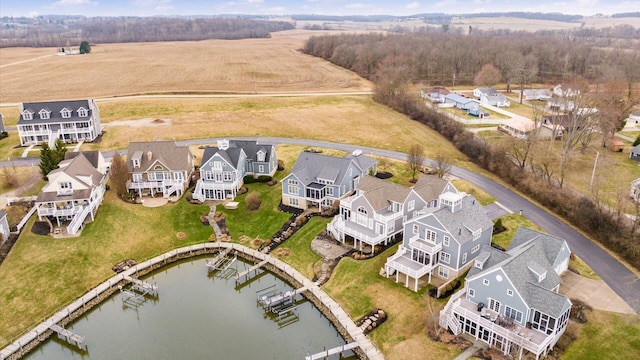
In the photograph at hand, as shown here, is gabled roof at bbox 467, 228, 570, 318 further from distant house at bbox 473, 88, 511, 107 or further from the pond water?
distant house at bbox 473, 88, 511, 107

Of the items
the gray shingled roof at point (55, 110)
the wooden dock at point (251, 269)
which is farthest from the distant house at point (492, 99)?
the gray shingled roof at point (55, 110)

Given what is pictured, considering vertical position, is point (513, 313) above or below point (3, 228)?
below

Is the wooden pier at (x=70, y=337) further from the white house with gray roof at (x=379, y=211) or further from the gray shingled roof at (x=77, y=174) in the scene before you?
the white house with gray roof at (x=379, y=211)

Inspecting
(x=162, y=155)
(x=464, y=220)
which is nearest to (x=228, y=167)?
(x=162, y=155)

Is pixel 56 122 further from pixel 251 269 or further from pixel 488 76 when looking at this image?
pixel 488 76

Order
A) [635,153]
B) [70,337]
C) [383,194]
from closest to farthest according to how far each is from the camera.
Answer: [70,337] < [383,194] < [635,153]

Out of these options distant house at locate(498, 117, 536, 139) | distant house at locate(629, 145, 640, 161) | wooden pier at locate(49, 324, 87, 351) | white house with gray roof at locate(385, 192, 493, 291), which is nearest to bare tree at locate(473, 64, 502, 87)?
distant house at locate(498, 117, 536, 139)
